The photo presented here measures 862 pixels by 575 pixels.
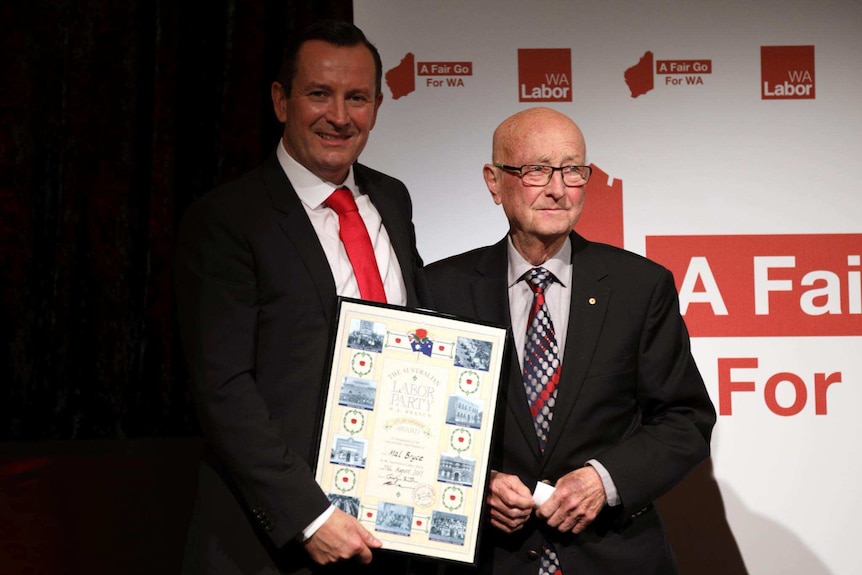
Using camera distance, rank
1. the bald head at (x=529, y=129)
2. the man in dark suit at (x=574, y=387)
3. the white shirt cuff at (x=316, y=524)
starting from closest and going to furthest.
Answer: the white shirt cuff at (x=316, y=524) < the man in dark suit at (x=574, y=387) < the bald head at (x=529, y=129)

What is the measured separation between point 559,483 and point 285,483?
1.86 ft

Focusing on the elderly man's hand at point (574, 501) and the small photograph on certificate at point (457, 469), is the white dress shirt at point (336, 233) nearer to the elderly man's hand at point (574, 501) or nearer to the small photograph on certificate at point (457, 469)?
the small photograph on certificate at point (457, 469)

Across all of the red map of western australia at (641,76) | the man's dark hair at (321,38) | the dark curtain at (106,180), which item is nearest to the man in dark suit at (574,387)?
the man's dark hair at (321,38)

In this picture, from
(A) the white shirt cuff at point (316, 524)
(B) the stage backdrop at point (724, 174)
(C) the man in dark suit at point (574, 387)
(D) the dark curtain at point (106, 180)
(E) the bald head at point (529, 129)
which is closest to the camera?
(A) the white shirt cuff at point (316, 524)

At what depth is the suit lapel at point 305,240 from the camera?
2.07 m

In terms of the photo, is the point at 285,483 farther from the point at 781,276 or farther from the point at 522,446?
the point at 781,276

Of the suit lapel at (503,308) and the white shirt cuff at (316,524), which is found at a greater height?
the suit lapel at (503,308)

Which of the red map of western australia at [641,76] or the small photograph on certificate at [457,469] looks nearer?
the small photograph on certificate at [457,469]

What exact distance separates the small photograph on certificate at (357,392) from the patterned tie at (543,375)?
345 millimetres

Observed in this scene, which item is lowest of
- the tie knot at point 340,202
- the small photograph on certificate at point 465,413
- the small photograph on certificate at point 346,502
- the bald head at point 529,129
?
the small photograph on certificate at point 346,502

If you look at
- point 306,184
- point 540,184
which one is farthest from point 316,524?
point 540,184

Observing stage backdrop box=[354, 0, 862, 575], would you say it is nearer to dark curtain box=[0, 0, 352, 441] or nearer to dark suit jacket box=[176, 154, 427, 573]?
dark curtain box=[0, 0, 352, 441]

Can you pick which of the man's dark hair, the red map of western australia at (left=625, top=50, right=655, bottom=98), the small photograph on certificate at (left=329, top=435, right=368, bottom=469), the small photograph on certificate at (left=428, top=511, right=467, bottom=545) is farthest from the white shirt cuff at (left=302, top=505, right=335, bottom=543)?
the red map of western australia at (left=625, top=50, right=655, bottom=98)

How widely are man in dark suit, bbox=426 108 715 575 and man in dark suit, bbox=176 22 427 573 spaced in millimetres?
269
